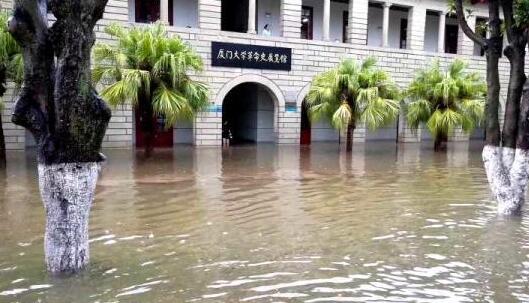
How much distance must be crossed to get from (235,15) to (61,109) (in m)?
21.1

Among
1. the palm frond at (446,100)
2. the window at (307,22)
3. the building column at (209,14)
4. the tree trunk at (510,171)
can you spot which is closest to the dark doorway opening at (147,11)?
the building column at (209,14)

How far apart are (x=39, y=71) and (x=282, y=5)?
18.1m

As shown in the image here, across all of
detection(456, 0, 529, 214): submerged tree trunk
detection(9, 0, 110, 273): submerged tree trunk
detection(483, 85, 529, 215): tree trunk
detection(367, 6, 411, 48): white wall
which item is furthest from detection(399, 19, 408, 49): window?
detection(9, 0, 110, 273): submerged tree trunk

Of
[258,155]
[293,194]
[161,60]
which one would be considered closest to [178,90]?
[161,60]

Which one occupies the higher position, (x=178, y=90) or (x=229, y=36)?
(x=229, y=36)

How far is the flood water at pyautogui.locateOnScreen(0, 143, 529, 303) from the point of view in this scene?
454 centimetres

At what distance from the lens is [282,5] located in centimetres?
2130

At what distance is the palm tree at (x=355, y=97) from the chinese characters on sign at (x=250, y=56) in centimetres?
374

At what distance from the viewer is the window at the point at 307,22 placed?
23781 mm

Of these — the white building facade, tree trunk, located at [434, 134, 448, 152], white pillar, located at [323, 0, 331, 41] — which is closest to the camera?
tree trunk, located at [434, 134, 448, 152]

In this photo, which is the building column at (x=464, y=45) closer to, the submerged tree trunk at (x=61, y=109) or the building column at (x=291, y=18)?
the building column at (x=291, y=18)

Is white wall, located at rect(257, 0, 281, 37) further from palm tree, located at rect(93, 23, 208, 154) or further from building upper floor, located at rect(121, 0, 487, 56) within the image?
palm tree, located at rect(93, 23, 208, 154)

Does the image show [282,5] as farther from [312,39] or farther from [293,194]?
[293,194]

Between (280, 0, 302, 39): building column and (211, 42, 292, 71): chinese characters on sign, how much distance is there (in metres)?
0.79
